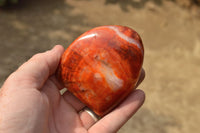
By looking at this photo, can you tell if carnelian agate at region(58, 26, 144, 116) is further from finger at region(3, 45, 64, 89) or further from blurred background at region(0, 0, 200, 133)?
blurred background at region(0, 0, 200, 133)

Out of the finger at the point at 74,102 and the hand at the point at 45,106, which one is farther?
the finger at the point at 74,102

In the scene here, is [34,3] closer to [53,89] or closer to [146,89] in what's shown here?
[146,89]

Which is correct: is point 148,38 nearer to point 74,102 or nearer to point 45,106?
point 74,102

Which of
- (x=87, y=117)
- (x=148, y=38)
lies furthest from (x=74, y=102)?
(x=148, y=38)

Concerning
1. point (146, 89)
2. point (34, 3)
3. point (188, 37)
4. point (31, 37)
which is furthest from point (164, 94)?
point (34, 3)

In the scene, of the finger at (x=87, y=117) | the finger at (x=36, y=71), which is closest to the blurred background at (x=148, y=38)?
the finger at (x=87, y=117)

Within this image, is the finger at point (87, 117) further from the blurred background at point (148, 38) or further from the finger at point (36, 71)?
the blurred background at point (148, 38)
